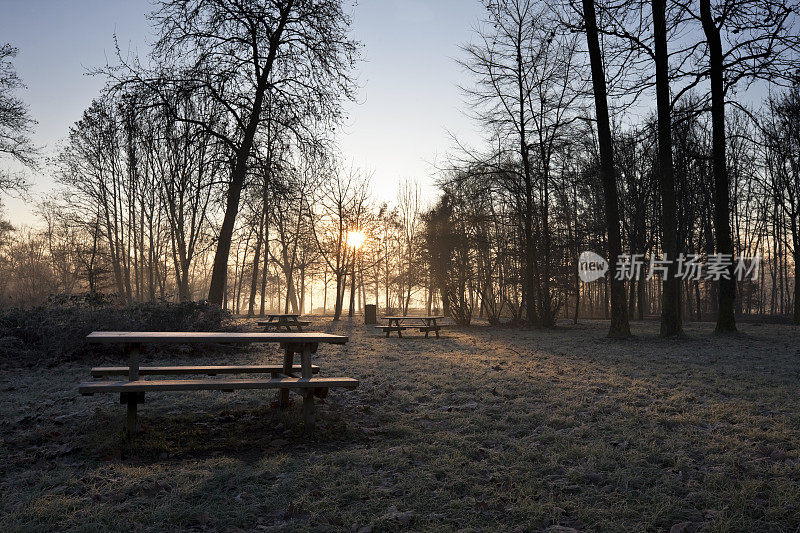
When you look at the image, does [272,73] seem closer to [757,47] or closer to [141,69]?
[141,69]

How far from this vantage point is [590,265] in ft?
79.5

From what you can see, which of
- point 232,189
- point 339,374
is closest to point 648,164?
point 232,189

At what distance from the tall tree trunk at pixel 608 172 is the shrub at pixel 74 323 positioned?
10798mm

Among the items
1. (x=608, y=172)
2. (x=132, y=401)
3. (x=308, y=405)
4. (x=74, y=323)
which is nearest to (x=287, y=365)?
(x=308, y=405)

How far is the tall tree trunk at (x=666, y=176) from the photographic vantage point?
1259cm

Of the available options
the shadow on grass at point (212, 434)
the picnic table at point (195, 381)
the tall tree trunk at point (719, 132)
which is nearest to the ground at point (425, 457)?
the shadow on grass at point (212, 434)

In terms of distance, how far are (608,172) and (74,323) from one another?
44.1 feet

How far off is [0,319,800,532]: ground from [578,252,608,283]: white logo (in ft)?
46.5

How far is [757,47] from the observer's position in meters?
12.5

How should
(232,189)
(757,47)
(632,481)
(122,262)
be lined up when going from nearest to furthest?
(632,481) → (757,47) → (232,189) → (122,262)

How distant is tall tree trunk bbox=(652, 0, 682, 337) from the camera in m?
12.6

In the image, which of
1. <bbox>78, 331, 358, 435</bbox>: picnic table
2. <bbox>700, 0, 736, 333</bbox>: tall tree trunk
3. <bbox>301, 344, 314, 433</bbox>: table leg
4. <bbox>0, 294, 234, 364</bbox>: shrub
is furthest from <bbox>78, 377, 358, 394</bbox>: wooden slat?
<bbox>700, 0, 736, 333</bbox>: tall tree trunk

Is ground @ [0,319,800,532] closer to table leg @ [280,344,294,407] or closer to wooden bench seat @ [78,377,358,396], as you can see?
table leg @ [280,344,294,407]

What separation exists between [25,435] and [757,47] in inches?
662
